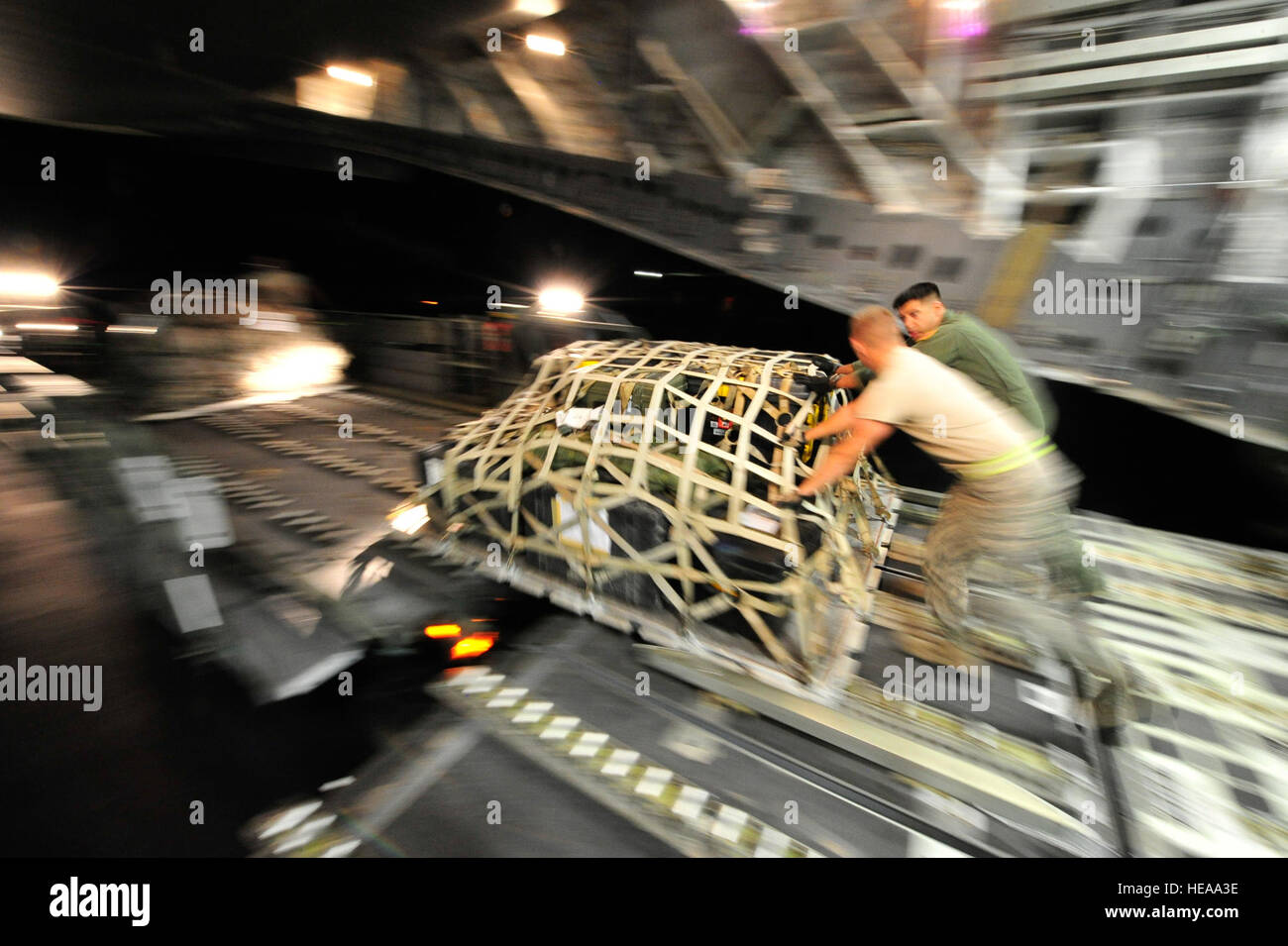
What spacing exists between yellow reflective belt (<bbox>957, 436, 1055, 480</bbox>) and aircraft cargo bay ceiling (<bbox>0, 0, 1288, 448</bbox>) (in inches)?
75.4

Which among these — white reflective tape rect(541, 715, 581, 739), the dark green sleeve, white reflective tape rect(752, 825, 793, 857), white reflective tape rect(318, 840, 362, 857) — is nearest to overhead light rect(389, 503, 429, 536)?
white reflective tape rect(541, 715, 581, 739)

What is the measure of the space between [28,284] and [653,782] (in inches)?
149

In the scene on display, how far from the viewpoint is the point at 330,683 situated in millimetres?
1882

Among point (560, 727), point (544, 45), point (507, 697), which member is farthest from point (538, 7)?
point (560, 727)

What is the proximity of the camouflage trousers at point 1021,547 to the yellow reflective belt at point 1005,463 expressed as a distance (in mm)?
19

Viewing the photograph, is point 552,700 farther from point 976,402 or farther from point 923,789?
point 976,402

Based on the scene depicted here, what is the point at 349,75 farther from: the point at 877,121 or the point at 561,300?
the point at 877,121

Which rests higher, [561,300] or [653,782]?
[561,300]

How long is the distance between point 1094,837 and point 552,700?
1616mm

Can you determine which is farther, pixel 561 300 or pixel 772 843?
pixel 561 300

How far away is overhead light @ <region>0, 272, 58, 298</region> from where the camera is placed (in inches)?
102

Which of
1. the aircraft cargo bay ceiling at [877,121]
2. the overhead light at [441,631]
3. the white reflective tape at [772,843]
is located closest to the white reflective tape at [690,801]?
the white reflective tape at [772,843]

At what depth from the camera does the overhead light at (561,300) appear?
4172 millimetres

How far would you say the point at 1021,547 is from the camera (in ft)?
6.31
